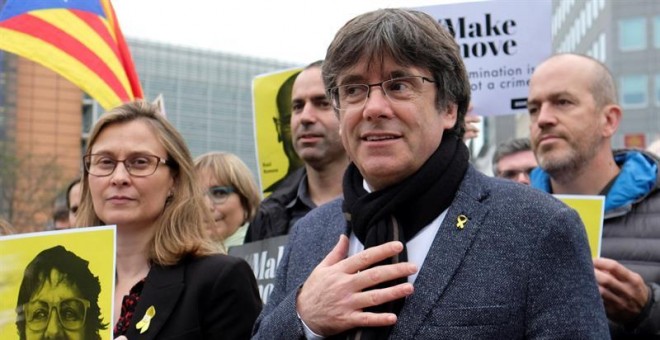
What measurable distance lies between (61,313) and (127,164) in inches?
28.6

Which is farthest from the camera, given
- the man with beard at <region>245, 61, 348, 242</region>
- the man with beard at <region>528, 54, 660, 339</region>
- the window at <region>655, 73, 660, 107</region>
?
the window at <region>655, 73, 660, 107</region>

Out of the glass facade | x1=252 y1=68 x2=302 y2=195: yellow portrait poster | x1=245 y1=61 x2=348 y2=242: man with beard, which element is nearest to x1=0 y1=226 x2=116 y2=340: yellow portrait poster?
x1=245 y1=61 x2=348 y2=242: man with beard

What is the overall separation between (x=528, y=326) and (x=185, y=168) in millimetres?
1876

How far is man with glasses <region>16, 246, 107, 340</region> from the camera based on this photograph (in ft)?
11.0

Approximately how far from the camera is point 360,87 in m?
2.78

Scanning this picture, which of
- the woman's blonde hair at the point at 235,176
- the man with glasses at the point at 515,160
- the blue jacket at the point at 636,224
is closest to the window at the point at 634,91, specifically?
the man with glasses at the point at 515,160

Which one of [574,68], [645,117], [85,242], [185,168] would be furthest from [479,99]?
[645,117]

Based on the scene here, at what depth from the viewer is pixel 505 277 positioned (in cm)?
254

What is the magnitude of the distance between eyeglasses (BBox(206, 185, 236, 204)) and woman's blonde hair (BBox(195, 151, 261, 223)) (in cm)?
3

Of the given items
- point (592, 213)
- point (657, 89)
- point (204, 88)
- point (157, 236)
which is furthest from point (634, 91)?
point (204, 88)

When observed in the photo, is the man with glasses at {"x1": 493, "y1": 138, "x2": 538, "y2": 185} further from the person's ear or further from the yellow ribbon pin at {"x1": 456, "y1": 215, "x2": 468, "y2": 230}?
the yellow ribbon pin at {"x1": 456, "y1": 215, "x2": 468, "y2": 230}

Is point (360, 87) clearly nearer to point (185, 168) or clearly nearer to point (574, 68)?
point (185, 168)

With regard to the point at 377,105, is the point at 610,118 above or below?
below

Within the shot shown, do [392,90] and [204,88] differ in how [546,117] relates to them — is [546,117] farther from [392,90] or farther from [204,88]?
[204,88]
